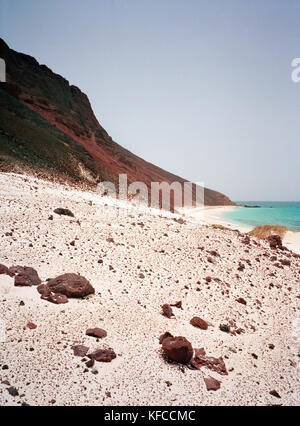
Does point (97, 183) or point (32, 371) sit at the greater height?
point (97, 183)

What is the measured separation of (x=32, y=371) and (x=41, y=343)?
0.39m

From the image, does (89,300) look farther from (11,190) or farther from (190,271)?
(11,190)

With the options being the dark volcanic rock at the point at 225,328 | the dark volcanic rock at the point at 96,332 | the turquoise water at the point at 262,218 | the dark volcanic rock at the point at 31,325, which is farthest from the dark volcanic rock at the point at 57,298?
the turquoise water at the point at 262,218

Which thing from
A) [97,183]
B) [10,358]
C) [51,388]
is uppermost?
[97,183]

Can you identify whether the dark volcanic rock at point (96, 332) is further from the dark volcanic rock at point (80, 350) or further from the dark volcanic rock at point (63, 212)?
the dark volcanic rock at point (63, 212)

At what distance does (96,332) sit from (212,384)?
165 cm

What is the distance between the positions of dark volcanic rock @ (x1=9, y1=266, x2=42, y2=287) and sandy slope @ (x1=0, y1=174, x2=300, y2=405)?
130mm

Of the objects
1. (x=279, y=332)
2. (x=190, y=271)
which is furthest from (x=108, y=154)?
(x=279, y=332)

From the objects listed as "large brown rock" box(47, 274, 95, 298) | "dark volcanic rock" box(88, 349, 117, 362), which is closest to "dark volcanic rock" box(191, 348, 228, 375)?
"dark volcanic rock" box(88, 349, 117, 362)

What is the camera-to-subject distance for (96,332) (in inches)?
129

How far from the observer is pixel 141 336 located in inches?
139

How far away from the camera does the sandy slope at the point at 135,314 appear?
2.66 m

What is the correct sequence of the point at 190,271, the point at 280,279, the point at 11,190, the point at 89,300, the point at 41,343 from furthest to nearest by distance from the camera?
1. the point at 11,190
2. the point at 280,279
3. the point at 190,271
4. the point at 89,300
5. the point at 41,343

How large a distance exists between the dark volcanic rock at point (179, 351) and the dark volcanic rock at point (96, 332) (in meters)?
0.88
